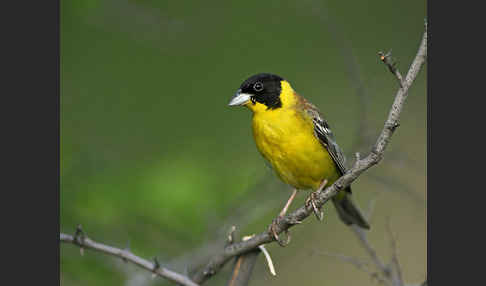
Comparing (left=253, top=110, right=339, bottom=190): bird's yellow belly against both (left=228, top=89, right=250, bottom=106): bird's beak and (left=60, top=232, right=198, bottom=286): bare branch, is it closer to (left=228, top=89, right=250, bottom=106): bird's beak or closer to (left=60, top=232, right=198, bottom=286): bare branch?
(left=228, top=89, right=250, bottom=106): bird's beak

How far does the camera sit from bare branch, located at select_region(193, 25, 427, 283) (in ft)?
7.23

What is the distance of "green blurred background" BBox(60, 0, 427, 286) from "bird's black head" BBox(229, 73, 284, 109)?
1.73 feet

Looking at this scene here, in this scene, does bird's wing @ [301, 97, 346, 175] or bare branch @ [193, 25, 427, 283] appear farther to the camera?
bird's wing @ [301, 97, 346, 175]

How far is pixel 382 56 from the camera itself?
215 cm

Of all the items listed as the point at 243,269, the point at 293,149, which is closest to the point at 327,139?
the point at 293,149

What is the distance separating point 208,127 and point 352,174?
148 inches

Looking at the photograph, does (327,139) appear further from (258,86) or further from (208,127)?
(208,127)

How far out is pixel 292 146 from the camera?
165 inches

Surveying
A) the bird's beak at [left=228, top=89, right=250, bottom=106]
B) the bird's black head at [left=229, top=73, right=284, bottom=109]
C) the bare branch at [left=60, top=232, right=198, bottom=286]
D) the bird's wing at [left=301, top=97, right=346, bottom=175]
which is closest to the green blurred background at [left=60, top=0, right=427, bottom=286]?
the bird's wing at [left=301, top=97, right=346, bottom=175]

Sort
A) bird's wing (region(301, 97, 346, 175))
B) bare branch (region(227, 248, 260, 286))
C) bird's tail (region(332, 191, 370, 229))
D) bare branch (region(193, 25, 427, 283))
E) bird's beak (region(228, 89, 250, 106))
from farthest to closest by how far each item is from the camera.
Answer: bird's tail (region(332, 191, 370, 229)) → bird's wing (region(301, 97, 346, 175)) → bird's beak (region(228, 89, 250, 106)) → bare branch (region(227, 248, 260, 286)) → bare branch (region(193, 25, 427, 283))

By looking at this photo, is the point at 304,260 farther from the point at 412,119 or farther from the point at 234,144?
the point at 412,119

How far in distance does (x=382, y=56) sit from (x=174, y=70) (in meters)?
4.03

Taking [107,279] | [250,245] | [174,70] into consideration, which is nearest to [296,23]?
[174,70]

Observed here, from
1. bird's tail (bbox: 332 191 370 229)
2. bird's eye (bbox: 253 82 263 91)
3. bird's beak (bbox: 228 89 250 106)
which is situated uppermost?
bird's eye (bbox: 253 82 263 91)
